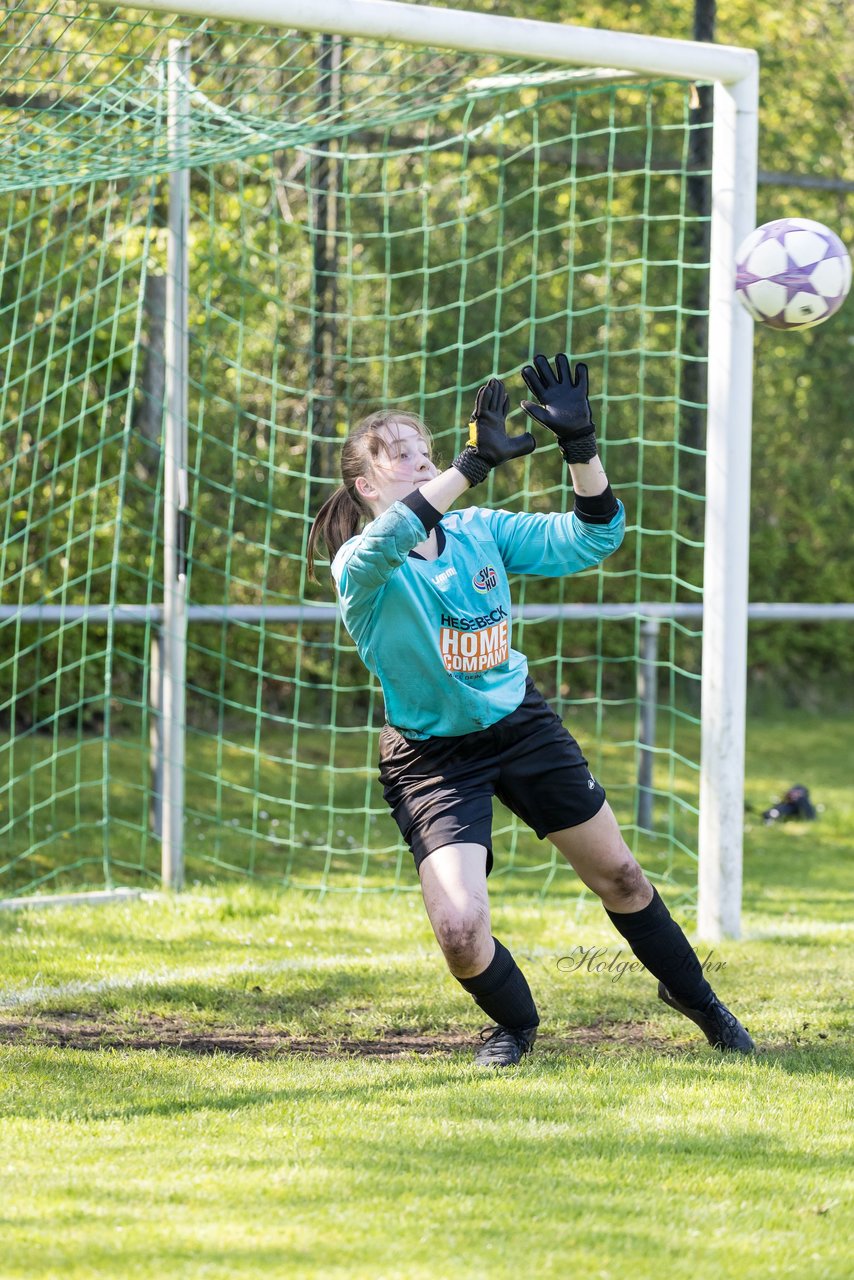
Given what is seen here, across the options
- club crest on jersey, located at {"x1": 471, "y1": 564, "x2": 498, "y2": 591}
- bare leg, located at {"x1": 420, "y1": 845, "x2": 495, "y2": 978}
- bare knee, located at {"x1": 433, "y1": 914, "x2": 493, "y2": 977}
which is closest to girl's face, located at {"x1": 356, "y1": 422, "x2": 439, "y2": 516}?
club crest on jersey, located at {"x1": 471, "y1": 564, "x2": 498, "y2": 591}

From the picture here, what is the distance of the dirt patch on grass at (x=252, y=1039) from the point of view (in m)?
4.28

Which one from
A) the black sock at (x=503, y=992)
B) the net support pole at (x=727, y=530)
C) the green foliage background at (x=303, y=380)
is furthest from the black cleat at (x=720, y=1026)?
the green foliage background at (x=303, y=380)

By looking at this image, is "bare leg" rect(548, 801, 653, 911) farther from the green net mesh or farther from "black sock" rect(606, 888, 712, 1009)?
the green net mesh

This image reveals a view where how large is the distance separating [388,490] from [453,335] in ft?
23.0

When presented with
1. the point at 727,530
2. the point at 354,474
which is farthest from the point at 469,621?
the point at 727,530

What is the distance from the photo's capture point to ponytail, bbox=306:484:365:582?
4199 millimetres

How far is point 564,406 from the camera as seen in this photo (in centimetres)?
391

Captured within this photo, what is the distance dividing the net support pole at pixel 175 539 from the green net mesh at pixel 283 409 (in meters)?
0.11

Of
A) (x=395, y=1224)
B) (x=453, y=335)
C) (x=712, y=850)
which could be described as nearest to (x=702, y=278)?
(x=453, y=335)

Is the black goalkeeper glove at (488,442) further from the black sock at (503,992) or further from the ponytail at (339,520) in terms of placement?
the black sock at (503,992)

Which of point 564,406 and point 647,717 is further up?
point 564,406

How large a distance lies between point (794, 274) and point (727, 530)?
3.65 ft

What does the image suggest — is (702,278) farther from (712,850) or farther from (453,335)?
(712,850)

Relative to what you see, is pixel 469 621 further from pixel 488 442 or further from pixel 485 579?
pixel 488 442
